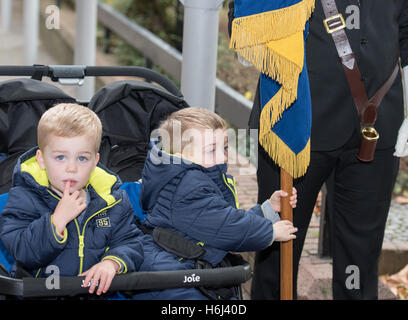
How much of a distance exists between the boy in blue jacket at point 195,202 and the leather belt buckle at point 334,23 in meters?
0.66

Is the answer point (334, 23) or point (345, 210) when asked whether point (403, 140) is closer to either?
point (345, 210)

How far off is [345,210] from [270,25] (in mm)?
1026

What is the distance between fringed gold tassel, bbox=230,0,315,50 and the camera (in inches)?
130

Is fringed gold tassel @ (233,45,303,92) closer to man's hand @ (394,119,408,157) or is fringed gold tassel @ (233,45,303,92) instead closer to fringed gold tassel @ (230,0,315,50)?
fringed gold tassel @ (230,0,315,50)

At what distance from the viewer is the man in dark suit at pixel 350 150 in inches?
138

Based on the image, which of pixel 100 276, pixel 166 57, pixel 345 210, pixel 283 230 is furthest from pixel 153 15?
pixel 100 276

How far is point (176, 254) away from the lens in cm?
306

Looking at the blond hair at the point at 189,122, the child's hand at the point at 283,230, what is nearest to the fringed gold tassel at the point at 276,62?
the blond hair at the point at 189,122

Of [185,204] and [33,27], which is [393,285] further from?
[33,27]

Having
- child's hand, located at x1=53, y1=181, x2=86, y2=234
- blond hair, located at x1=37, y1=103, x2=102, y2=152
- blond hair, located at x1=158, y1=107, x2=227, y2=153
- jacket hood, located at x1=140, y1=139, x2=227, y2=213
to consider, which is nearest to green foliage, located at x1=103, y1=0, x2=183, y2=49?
blond hair, located at x1=158, y1=107, x2=227, y2=153

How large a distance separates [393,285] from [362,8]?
2213 millimetres

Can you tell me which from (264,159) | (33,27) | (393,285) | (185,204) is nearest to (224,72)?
(33,27)

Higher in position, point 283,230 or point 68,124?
point 68,124

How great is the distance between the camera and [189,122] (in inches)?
127
